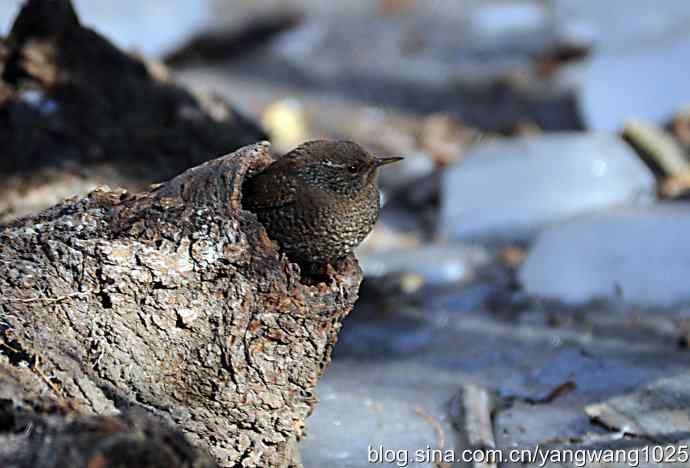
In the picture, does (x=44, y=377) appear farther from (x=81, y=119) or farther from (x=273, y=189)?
(x=81, y=119)

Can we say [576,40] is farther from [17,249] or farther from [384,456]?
[17,249]

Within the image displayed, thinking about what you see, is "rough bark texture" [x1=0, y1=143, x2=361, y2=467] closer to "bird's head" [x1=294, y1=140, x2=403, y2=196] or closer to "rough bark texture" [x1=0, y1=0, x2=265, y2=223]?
"bird's head" [x1=294, y1=140, x2=403, y2=196]

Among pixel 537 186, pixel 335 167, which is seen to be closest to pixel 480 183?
pixel 537 186

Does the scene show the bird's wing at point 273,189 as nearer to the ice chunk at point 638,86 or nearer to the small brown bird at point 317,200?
the small brown bird at point 317,200

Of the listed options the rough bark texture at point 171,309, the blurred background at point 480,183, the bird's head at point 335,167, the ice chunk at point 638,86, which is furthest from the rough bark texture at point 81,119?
the ice chunk at point 638,86

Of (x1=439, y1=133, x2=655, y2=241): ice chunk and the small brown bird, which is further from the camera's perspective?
(x1=439, y1=133, x2=655, y2=241): ice chunk

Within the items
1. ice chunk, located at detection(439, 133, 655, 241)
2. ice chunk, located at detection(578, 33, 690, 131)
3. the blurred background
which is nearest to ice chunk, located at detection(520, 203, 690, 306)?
the blurred background

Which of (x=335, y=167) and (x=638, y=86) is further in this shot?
(x=638, y=86)

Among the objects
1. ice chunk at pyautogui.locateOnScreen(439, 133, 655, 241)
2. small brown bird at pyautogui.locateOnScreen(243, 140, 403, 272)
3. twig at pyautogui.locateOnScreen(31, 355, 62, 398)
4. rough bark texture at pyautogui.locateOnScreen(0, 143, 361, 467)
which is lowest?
twig at pyautogui.locateOnScreen(31, 355, 62, 398)
